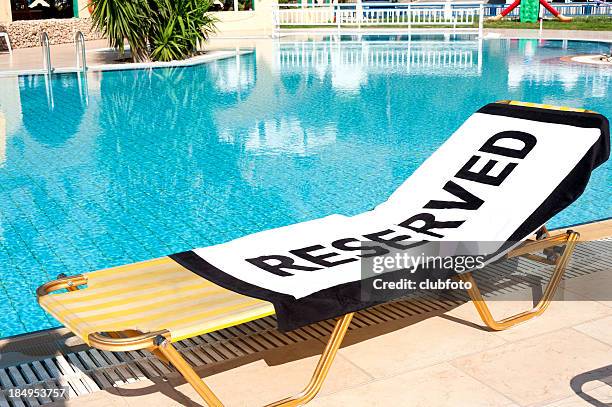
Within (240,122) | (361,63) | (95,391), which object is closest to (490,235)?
(95,391)

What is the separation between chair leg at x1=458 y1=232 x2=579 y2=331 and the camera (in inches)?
138

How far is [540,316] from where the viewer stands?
3824mm

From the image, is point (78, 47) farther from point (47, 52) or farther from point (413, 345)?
point (413, 345)

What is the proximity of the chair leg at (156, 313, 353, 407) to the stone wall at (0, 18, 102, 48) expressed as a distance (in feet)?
60.7

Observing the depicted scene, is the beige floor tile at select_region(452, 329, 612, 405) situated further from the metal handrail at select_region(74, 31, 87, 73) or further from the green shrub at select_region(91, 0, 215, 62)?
the green shrub at select_region(91, 0, 215, 62)

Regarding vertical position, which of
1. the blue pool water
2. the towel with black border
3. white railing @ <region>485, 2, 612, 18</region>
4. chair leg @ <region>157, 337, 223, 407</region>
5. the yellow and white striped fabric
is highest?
white railing @ <region>485, 2, 612, 18</region>

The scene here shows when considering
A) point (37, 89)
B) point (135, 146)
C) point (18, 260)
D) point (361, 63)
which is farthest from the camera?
point (361, 63)

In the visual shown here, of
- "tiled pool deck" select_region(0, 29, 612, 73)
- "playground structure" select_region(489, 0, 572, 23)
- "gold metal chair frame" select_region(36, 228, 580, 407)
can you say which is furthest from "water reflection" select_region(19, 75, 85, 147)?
"playground structure" select_region(489, 0, 572, 23)

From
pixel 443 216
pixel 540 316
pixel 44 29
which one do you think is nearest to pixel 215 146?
pixel 443 216

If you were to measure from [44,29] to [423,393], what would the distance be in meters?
21.2

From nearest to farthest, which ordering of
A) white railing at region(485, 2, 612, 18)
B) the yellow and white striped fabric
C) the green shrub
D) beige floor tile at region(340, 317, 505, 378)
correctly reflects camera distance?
the yellow and white striped fabric
beige floor tile at region(340, 317, 505, 378)
the green shrub
white railing at region(485, 2, 612, 18)

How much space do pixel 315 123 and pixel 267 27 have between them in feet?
59.9

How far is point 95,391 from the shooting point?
319cm

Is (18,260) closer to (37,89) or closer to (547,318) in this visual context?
(547,318)
